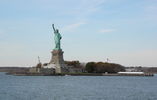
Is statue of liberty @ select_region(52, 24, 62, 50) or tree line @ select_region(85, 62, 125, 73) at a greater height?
statue of liberty @ select_region(52, 24, 62, 50)

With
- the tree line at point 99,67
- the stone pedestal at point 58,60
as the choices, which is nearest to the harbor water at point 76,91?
the stone pedestal at point 58,60

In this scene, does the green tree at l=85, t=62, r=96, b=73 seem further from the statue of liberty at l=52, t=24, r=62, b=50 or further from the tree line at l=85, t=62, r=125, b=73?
the statue of liberty at l=52, t=24, r=62, b=50

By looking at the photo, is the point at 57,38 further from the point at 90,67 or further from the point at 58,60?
the point at 90,67

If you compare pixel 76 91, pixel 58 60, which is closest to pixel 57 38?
pixel 58 60

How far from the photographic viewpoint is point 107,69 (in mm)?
105938

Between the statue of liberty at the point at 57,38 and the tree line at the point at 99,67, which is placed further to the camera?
the tree line at the point at 99,67

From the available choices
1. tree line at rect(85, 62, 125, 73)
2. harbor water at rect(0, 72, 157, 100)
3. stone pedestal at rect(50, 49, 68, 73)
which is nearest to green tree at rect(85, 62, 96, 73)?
tree line at rect(85, 62, 125, 73)

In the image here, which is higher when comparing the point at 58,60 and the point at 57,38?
the point at 57,38

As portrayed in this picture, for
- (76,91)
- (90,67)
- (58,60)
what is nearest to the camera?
(76,91)

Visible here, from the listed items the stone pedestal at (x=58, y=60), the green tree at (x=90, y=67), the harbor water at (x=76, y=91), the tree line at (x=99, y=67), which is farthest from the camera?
the tree line at (x=99, y=67)

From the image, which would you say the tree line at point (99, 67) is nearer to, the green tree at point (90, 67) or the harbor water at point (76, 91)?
the green tree at point (90, 67)

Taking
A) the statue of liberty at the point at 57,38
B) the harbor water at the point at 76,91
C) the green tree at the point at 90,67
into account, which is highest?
the statue of liberty at the point at 57,38

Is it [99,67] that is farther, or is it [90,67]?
[99,67]

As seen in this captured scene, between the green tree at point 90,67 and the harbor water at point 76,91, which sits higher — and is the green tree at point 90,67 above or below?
above
